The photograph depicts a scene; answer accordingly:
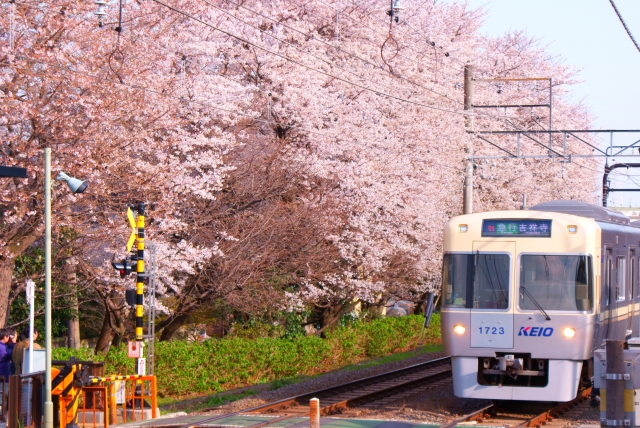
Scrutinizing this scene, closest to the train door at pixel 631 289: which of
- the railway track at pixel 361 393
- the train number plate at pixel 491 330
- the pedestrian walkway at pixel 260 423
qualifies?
the train number plate at pixel 491 330

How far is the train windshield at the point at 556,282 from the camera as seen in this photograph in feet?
41.7

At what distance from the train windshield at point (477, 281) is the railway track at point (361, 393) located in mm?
2725

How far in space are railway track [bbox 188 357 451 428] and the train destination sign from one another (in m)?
3.78

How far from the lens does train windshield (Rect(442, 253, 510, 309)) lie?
515 inches

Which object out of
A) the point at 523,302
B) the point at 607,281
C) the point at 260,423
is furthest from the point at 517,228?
the point at 260,423

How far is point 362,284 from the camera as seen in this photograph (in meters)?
24.1

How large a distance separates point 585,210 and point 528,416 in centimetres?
375

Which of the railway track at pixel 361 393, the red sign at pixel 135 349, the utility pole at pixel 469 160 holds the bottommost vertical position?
the railway track at pixel 361 393

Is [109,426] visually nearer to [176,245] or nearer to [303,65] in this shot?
[176,245]

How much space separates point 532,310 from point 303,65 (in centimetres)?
1151

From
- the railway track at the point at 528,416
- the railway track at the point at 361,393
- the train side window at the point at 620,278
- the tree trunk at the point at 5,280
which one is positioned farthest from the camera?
the train side window at the point at 620,278

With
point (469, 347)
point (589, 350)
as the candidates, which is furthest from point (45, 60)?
point (589, 350)

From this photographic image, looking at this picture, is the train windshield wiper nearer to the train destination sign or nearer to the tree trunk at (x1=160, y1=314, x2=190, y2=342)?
the train destination sign

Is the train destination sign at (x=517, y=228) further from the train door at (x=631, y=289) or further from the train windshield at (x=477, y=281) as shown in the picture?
the train door at (x=631, y=289)
